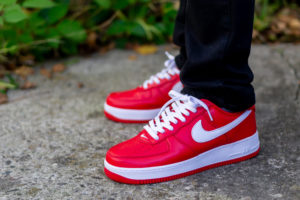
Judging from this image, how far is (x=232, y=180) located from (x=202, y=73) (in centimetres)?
35

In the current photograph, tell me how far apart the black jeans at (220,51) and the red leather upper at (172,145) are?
0.05 metres

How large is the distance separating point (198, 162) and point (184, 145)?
0.08 meters

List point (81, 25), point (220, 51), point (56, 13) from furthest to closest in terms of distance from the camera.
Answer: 1. point (81, 25)
2. point (56, 13)
3. point (220, 51)

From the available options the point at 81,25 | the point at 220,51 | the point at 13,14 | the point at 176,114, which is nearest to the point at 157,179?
the point at 176,114

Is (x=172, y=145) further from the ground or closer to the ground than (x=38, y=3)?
closer to the ground

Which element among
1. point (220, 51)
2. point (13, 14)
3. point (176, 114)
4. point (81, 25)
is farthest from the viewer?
point (81, 25)

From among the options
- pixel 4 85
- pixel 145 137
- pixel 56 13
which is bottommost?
pixel 4 85

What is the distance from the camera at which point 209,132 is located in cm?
118

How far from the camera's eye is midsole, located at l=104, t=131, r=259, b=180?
3.67 ft

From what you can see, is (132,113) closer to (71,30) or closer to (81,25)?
(71,30)

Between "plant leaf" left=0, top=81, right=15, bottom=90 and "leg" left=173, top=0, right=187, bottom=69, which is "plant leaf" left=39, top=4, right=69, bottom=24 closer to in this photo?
"plant leaf" left=0, top=81, right=15, bottom=90

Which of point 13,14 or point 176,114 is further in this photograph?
point 13,14

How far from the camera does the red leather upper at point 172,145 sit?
1129 mm

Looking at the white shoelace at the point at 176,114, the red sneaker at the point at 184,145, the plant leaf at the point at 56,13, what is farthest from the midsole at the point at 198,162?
the plant leaf at the point at 56,13
